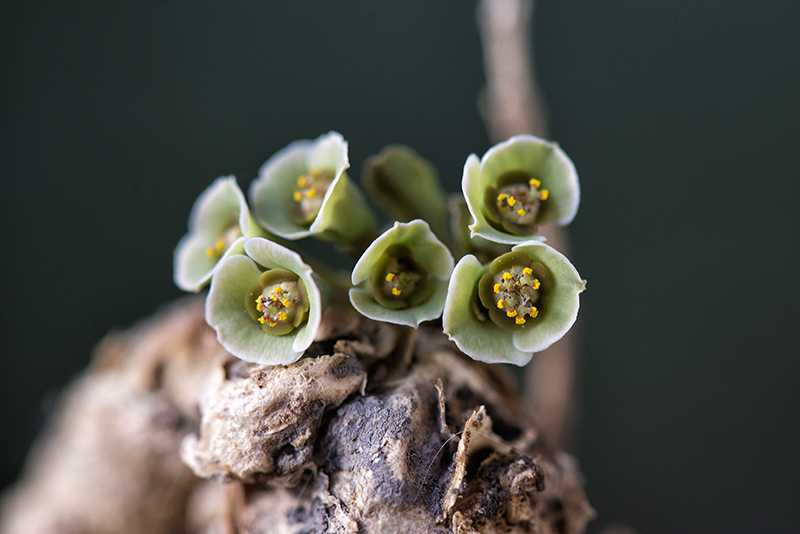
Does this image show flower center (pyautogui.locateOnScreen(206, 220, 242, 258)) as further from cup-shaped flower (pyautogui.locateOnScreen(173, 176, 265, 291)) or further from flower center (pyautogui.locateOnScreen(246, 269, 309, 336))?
flower center (pyautogui.locateOnScreen(246, 269, 309, 336))

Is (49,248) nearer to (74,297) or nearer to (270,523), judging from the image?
(74,297)

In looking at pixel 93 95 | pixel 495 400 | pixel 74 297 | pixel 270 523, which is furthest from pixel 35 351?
pixel 495 400

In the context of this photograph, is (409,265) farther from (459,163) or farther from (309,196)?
(459,163)

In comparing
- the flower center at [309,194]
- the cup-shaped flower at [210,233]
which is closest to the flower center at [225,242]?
the cup-shaped flower at [210,233]

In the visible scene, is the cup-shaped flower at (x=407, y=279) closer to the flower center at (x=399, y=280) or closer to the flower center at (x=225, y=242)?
the flower center at (x=399, y=280)

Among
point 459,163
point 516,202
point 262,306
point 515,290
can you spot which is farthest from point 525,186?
point 459,163
